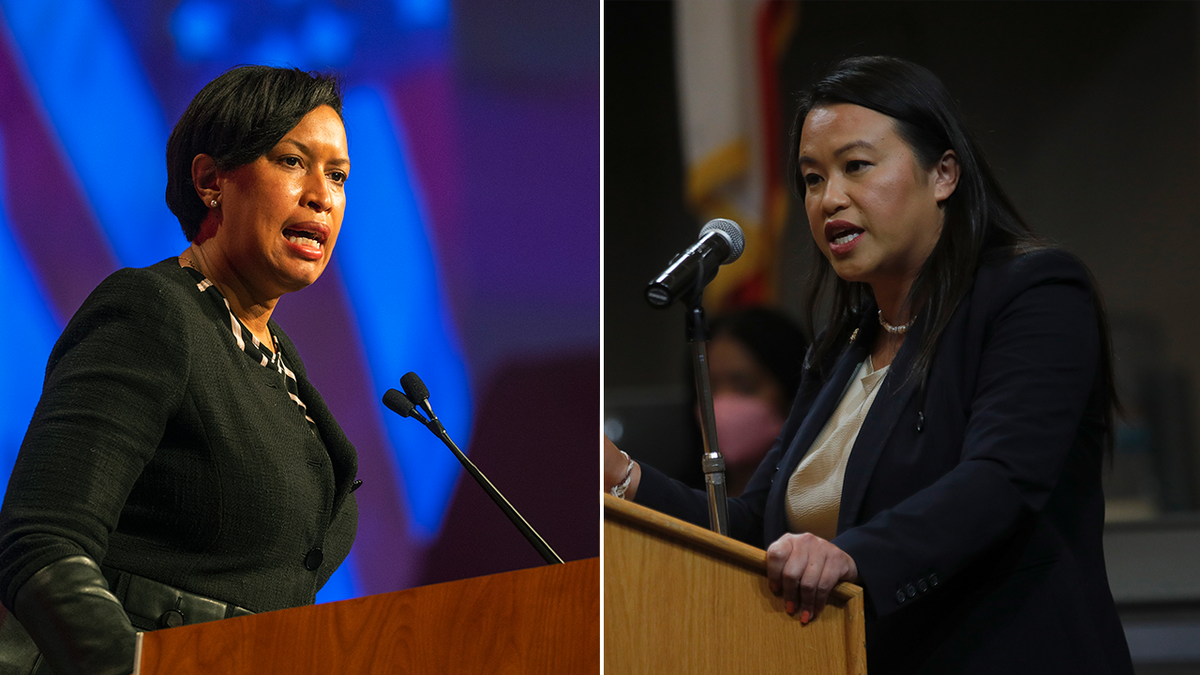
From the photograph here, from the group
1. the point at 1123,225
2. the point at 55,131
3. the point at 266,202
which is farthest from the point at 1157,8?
the point at 55,131

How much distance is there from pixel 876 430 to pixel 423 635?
92cm

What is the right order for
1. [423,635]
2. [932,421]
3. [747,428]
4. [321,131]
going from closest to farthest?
[932,421], [321,131], [423,635], [747,428]

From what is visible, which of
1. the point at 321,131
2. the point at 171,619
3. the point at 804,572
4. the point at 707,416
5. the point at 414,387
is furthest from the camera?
the point at 414,387

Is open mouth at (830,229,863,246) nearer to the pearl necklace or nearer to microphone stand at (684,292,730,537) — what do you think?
the pearl necklace

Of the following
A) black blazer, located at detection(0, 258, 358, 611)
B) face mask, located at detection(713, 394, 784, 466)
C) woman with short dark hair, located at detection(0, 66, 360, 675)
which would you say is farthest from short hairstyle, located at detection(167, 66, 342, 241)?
face mask, located at detection(713, 394, 784, 466)

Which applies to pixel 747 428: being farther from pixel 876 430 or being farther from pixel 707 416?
pixel 707 416

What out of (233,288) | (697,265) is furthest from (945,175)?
(233,288)

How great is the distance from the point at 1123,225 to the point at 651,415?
4.72ft

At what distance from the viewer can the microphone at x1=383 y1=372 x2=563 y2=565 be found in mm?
1966

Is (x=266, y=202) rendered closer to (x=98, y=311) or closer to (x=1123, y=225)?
(x=98, y=311)

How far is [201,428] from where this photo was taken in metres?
1.53

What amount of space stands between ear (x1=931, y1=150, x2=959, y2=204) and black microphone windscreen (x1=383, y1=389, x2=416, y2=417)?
1.09 metres

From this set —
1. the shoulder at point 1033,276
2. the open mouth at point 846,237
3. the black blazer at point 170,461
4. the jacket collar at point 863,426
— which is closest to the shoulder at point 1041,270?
the shoulder at point 1033,276

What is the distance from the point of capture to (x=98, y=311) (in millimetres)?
1421
